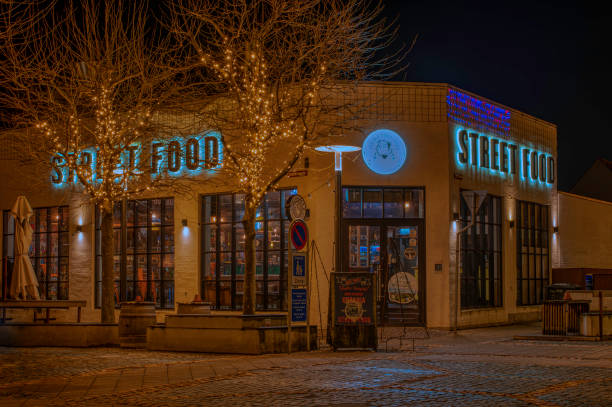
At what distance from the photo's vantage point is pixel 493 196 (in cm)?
2267

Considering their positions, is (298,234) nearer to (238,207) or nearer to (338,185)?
(338,185)

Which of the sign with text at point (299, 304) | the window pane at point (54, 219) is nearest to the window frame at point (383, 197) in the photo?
the sign with text at point (299, 304)

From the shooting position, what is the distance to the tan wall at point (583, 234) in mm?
26109

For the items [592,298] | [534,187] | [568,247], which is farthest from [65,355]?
[568,247]

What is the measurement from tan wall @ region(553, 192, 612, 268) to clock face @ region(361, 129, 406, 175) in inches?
333

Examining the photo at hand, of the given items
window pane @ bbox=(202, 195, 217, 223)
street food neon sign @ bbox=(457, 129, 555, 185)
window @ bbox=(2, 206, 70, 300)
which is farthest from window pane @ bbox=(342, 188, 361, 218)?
window @ bbox=(2, 206, 70, 300)

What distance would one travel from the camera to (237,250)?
71.8 feet

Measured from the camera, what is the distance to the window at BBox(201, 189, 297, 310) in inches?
827

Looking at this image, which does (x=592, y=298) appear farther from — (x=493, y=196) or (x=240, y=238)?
(x=240, y=238)

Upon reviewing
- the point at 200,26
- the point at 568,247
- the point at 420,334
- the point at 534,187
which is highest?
the point at 200,26

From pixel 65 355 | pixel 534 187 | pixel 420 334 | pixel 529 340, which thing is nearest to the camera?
pixel 65 355

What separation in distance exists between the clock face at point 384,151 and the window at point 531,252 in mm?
5690

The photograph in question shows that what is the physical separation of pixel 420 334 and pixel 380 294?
75.7 inches

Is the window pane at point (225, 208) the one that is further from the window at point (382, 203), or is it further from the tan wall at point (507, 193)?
the tan wall at point (507, 193)
